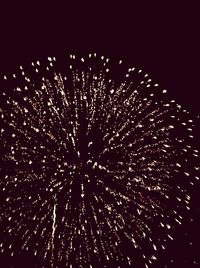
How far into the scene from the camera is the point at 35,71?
112 inches

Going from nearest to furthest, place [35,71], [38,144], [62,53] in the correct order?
A: 1. [38,144]
2. [35,71]
3. [62,53]

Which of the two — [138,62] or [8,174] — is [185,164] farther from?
[8,174]

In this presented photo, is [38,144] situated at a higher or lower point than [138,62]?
lower

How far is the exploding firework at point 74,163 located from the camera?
8.82ft

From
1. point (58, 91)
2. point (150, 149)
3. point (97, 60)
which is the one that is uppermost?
point (97, 60)

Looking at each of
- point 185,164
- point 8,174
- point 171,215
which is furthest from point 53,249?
point 185,164

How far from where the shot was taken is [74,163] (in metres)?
2.69

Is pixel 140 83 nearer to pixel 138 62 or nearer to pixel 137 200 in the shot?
pixel 138 62

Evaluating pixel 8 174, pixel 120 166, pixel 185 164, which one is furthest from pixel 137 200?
pixel 8 174

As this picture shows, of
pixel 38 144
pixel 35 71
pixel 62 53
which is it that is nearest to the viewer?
pixel 38 144

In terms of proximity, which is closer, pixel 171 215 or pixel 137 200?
pixel 137 200

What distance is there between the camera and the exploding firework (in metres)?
2.69

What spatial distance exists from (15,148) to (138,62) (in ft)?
3.24

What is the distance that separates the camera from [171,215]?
3.00 metres
